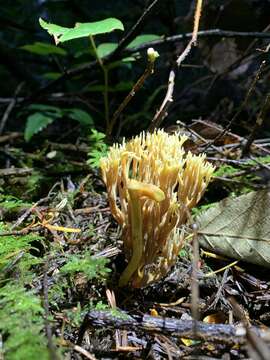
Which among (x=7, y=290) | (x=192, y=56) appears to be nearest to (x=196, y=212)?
(x=7, y=290)

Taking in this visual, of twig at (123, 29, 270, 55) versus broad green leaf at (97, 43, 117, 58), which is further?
broad green leaf at (97, 43, 117, 58)

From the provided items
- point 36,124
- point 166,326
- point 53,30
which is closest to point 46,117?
point 36,124

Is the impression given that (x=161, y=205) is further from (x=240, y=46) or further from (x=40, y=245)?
(x=240, y=46)

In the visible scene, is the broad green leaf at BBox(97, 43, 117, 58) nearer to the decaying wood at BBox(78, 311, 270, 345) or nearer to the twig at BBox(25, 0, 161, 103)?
the twig at BBox(25, 0, 161, 103)

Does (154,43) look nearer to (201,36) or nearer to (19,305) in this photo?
(201,36)

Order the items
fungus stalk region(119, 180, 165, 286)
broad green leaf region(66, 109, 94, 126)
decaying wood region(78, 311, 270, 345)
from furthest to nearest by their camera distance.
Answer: broad green leaf region(66, 109, 94, 126) → fungus stalk region(119, 180, 165, 286) → decaying wood region(78, 311, 270, 345)

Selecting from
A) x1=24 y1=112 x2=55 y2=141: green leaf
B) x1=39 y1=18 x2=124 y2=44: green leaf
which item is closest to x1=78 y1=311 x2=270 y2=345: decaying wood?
x1=39 y1=18 x2=124 y2=44: green leaf
